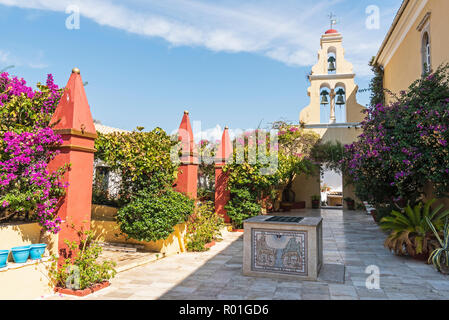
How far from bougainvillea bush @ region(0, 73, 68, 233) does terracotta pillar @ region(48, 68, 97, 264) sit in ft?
0.36

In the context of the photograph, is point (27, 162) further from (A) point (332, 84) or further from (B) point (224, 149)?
(A) point (332, 84)

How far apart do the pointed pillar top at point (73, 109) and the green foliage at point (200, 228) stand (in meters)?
3.75

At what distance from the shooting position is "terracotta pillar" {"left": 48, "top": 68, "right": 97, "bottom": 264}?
439cm

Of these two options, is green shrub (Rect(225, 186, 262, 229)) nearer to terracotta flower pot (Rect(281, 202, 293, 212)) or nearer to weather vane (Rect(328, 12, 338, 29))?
terracotta flower pot (Rect(281, 202, 293, 212))

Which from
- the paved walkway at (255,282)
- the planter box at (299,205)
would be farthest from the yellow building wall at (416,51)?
the planter box at (299,205)

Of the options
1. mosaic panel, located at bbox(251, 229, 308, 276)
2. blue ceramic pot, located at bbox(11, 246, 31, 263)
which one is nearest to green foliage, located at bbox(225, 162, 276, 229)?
mosaic panel, located at bbox(251, 229, 308, 276)

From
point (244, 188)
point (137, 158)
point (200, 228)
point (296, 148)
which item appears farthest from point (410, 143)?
point (296, 148)

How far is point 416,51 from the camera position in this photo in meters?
9.12

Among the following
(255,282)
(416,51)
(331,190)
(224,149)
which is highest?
(416,51)

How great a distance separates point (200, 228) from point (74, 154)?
391 centimetres

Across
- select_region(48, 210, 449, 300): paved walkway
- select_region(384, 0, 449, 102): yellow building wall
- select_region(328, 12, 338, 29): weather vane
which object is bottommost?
select_region(48, 210, 449, 300): paved walkway

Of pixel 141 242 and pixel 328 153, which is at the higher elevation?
pixel 328 153

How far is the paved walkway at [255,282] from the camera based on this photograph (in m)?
4.23

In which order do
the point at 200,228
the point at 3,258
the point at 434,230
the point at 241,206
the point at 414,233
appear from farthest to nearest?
1. the point at 241,206
2. the point at 200,228
3. the point at 414,233
4. the point at 434,230
5. the point at 3,258
